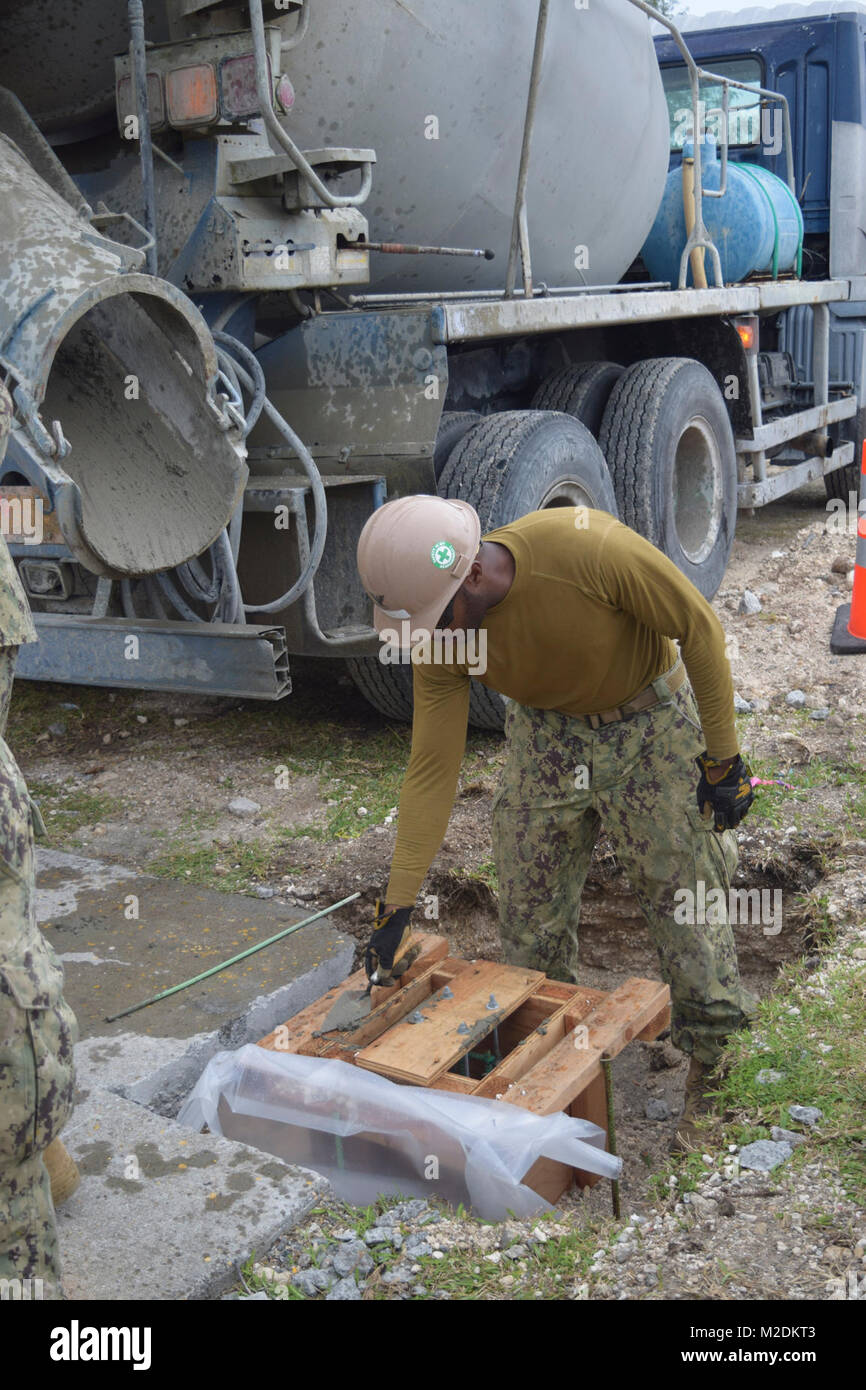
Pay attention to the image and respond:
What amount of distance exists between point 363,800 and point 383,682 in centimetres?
44

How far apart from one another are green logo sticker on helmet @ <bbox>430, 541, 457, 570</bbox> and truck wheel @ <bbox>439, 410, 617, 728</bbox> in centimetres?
165

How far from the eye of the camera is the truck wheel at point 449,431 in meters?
4.23

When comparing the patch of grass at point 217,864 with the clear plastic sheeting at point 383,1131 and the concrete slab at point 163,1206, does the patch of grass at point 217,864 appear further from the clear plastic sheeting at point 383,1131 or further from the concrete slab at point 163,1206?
the concrete slab at point 163,1206

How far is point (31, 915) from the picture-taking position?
5.39ft

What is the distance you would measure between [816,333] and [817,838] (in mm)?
4253

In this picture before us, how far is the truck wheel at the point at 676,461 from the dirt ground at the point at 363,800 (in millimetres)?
470

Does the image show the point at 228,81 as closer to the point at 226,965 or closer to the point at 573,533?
the point at 573,533

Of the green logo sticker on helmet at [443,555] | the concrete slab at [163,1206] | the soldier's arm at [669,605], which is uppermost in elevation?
the green logo sticker on helmet at [443,555]

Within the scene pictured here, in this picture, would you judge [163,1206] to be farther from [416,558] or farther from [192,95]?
[192,95]

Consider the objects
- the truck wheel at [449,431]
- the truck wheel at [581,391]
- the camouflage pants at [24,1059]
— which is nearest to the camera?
the camouflage pants at [24,1059]

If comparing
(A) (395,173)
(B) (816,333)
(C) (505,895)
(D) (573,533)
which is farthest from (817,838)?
(B) (816,333)

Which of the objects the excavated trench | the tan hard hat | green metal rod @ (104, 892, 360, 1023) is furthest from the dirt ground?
the tan hard hat

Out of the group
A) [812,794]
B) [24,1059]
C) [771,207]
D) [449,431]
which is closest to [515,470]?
[449,431]

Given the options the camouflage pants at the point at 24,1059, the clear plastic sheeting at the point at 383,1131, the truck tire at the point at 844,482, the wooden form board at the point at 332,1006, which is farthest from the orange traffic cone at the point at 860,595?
the camouflage pants at the point at 24,1059
